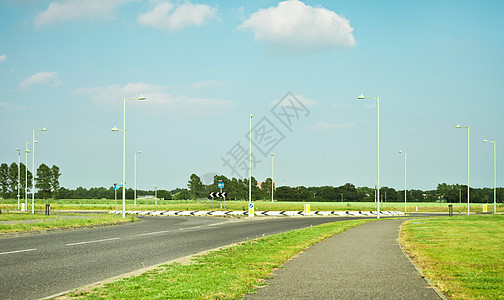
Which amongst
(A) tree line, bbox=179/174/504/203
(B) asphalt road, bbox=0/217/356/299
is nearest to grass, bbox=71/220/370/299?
(B) asphalt road, bbox=0/217/356/299

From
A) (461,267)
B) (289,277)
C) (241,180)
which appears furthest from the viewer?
(241,180)

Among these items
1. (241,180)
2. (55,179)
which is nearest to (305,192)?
(241,180)

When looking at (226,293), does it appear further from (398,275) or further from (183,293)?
(398,275)

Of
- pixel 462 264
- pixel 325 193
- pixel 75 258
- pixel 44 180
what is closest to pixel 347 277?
pixel 462 264

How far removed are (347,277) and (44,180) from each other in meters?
97.8

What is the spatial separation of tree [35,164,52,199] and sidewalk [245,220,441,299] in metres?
93.6

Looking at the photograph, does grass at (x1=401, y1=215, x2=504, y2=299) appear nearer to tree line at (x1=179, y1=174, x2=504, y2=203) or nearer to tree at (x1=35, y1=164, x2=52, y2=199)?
tree line at (x1=179, y1=174, x2=504, y2=203)

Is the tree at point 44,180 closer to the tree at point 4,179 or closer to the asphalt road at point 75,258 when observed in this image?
the tree at point 4,179

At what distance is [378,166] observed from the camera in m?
34.2

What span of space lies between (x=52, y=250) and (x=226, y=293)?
29.5 feet

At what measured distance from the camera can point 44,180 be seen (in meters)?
95.0

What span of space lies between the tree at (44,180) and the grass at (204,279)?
3651 inches

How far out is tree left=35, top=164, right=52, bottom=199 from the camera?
9475 centimetres

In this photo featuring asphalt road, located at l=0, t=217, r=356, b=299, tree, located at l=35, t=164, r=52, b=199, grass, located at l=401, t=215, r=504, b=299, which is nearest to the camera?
grass, located at l=401, t=215, r=504, b=299
